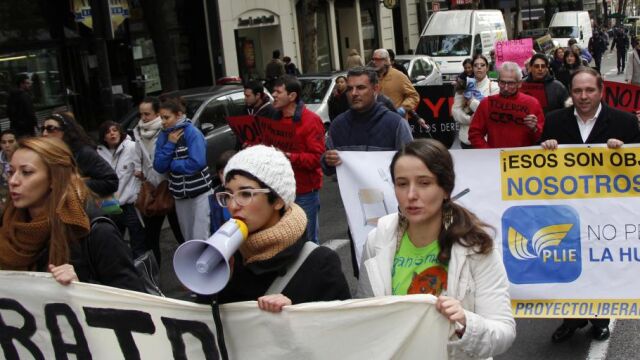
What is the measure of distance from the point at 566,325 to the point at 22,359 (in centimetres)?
356

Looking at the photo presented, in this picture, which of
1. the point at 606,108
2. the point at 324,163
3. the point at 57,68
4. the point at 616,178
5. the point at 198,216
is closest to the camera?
the point at 616,178

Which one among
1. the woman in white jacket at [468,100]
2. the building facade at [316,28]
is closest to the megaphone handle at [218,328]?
the woman in white jacket at [468,100]

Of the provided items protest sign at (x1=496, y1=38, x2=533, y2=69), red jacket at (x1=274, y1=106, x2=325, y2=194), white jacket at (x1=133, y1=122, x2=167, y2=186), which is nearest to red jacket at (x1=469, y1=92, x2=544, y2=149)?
red jacket at (x1=274, y1=106, x2=325, y2=194)

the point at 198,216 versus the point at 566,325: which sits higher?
the point at 198,216

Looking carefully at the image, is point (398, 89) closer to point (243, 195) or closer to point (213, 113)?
point (213, 113)

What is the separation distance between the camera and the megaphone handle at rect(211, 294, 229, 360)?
278 centimetres

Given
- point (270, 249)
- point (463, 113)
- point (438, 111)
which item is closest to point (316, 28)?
point (438, 111)

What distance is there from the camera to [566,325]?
5785mm

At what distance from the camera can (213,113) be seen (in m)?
12.9

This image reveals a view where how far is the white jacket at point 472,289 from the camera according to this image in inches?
108

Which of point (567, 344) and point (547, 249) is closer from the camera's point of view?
point (547, 249)

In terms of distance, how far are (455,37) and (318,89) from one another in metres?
14.5

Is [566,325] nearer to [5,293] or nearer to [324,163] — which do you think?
[324,163]

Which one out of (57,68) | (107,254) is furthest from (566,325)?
(57,68)
